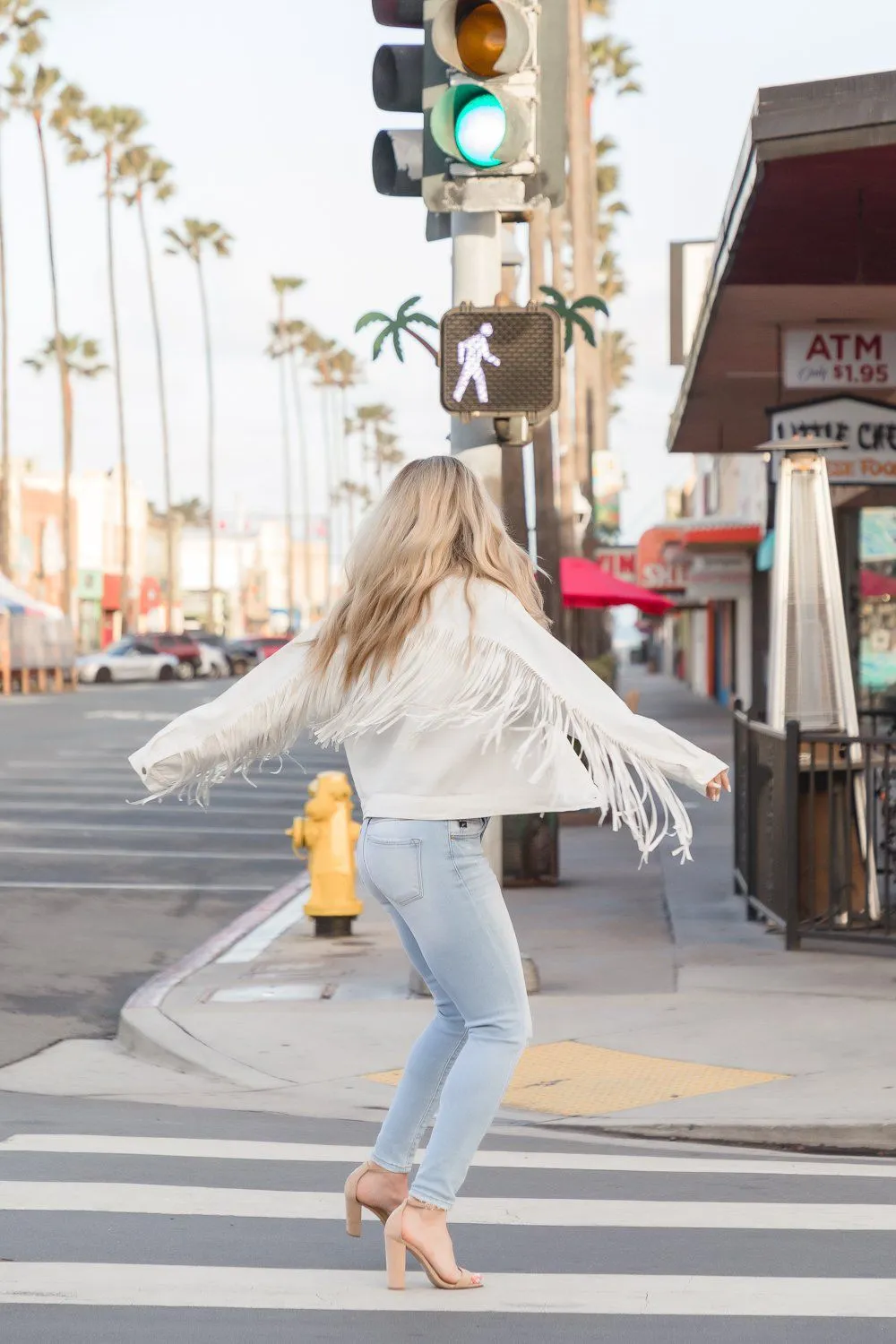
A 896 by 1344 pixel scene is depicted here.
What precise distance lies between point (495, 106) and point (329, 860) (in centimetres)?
507

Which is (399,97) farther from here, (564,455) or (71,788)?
(564,455)

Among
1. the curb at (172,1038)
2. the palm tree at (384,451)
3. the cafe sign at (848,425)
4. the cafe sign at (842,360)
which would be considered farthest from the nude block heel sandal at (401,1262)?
the palm tree at (384,451)

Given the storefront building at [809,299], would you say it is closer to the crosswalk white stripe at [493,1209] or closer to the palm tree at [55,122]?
the crosswalk white stripe at [493,1209]

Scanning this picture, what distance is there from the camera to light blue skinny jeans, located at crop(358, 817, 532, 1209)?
14.8 feet

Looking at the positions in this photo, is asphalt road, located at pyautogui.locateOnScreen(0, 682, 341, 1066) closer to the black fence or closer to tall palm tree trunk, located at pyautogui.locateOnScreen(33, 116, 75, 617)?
the black fence

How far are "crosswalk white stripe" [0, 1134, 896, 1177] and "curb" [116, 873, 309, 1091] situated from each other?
→ 116cm

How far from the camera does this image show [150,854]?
16.6m

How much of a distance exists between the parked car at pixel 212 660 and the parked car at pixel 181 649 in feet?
1.40

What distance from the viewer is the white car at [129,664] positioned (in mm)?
66438

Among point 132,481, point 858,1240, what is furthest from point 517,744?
point 132,481

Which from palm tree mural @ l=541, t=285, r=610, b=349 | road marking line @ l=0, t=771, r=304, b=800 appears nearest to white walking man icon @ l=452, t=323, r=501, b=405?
palm tree mural @ l=541, t=285, r=610, b=349

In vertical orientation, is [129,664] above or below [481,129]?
below

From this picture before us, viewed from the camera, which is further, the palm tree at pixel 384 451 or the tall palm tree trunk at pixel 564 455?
the palm tree at pixel 384 451

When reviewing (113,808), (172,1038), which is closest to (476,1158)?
(172,1038)
